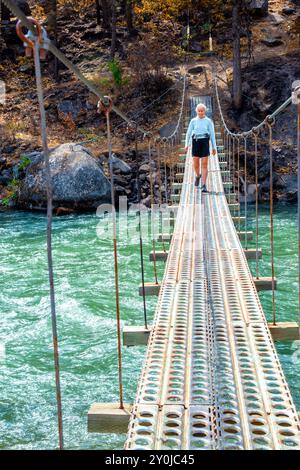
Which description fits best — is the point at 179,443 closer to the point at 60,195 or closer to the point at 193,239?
the point at 193,239

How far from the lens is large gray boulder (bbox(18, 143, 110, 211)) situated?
10.5 m

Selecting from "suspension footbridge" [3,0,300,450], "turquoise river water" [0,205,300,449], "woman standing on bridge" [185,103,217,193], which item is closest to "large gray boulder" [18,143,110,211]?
"turquoise river water" [0,205,300,449]

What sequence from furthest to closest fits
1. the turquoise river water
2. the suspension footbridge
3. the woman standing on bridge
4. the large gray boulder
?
the large gray boulder < the woman standing on bridge < the turquoise river water < the suspension footbridge

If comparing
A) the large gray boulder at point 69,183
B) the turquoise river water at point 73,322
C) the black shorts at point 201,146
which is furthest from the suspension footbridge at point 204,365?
the large gray boulder at point 69,183

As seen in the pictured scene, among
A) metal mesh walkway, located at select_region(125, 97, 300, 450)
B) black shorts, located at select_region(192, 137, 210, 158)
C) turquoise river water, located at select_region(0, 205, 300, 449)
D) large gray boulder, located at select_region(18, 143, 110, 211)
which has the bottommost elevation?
turquoise river water, located at select_region(0, 205, 300, 449)

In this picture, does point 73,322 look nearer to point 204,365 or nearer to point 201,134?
point 201,134

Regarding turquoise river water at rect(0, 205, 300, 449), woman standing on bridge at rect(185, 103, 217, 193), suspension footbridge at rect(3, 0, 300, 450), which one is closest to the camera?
suspension footbridge at rect(3, 0, 300, 450)

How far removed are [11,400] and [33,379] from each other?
0.99ft

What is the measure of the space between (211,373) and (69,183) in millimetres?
8404

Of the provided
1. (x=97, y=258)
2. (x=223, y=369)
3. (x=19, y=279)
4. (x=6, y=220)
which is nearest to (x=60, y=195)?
(x=6, y=220)

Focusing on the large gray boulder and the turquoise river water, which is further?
the large gray boulder

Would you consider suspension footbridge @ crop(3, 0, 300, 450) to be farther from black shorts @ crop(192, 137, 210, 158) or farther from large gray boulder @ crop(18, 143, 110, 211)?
large gray boulder @ crop(18, 143, 110, 211)

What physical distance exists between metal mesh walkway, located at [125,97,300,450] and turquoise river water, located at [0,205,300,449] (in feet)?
2.71

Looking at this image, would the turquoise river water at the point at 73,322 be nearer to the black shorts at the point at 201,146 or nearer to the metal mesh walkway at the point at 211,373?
the metal mesh walkway at the point at 211,373
